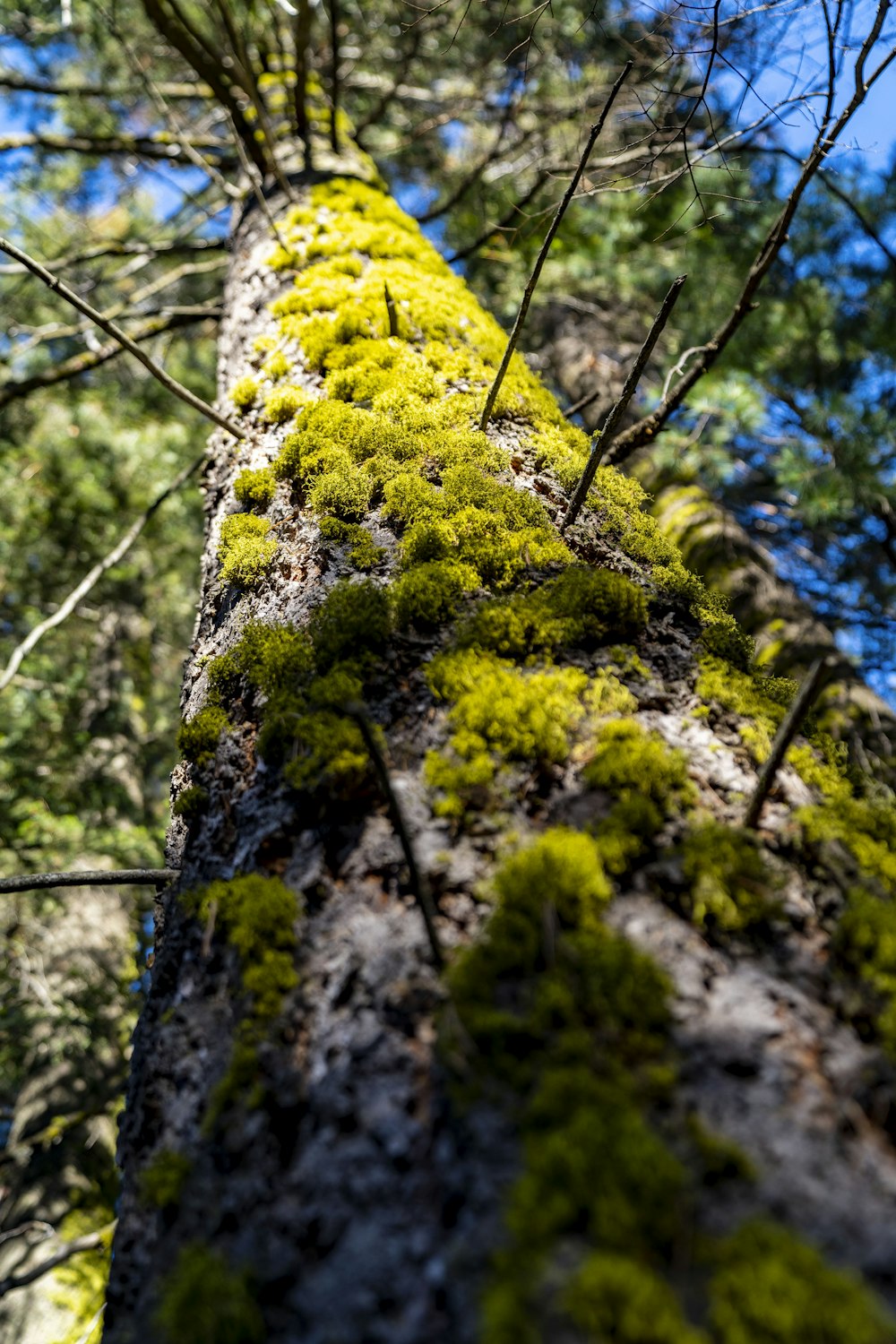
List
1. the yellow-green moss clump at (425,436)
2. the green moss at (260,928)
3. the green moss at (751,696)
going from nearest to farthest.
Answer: the green moss at (260,928)
the green moss at (751,696)
the yellow-green moss clump at (425,436)

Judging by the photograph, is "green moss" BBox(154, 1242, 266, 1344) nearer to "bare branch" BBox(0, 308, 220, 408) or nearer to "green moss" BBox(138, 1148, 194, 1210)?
"green moss" BBox(138, 1148, 194, 1210)

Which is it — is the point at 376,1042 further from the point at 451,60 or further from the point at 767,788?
the point at 451,60

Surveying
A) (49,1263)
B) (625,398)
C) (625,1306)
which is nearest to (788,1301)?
(625,1306)

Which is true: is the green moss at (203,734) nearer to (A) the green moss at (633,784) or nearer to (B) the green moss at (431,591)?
(B) the green moss at (431,591)

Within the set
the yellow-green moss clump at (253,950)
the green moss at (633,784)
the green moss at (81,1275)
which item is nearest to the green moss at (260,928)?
the yellow-green moss clump at (253,950)

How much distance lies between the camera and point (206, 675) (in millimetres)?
1757

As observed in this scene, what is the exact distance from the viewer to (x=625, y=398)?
4.78ft

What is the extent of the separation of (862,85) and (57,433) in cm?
815

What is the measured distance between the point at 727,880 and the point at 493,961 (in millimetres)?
383

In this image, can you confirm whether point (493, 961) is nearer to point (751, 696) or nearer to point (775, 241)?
point (751, 696)

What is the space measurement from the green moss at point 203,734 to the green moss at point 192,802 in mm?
67

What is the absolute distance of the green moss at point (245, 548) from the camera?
184cm

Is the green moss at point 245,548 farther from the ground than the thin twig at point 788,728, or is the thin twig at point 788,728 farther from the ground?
the green moss at point 245,548

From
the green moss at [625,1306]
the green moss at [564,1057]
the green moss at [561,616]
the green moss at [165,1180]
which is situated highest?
the green moss at [561,616]
